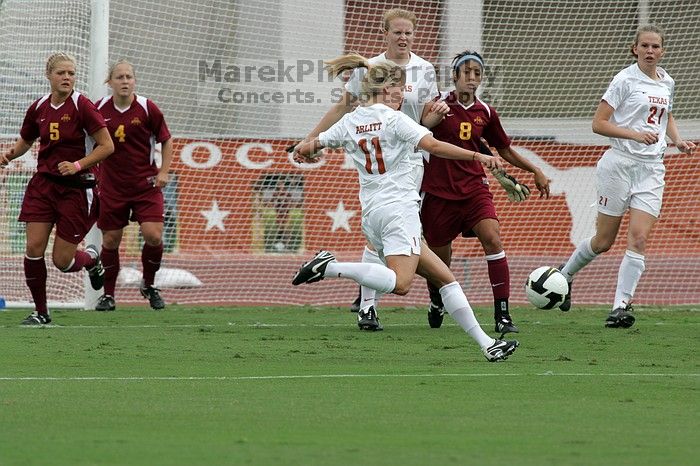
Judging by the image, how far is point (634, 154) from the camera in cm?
1049

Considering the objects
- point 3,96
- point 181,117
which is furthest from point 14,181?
point 181,117

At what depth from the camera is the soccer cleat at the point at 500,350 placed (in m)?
7.65

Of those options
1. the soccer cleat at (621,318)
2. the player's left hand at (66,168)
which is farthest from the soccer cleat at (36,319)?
the soccer cleat at (621,318)

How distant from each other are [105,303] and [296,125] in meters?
4.87

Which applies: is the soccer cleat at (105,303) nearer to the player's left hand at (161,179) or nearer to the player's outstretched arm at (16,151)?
the player's left hand at (161,179)

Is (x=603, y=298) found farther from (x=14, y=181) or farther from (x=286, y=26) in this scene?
(x=14, y=181)

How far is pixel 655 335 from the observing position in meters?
9.91

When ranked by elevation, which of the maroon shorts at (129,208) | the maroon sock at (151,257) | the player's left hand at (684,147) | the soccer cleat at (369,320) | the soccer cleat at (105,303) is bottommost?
the soccer cleat at (105,303)

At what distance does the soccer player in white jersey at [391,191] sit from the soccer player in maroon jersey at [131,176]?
13.9ft

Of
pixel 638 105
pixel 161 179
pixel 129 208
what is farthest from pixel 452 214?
pixel 129 208

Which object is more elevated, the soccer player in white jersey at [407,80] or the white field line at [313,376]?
the soccer player in white jersey at [407,80]

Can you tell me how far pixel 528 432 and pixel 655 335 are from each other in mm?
4915

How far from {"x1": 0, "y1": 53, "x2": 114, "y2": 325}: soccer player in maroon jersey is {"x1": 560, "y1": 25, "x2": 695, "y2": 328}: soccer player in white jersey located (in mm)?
4016

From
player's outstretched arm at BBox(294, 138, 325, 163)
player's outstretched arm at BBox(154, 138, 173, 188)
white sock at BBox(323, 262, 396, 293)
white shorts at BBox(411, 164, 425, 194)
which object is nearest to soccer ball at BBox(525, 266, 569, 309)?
white shorts at BBox(411, 164, 425, 194)
